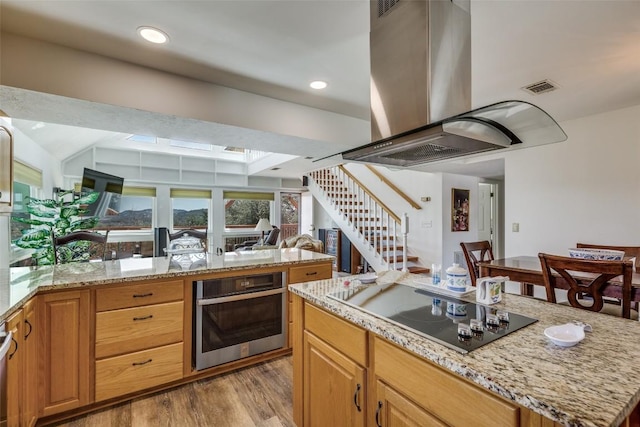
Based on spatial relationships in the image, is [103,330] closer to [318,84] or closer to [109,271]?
[109,271]

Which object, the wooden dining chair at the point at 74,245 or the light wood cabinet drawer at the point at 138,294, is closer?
the light wood cabinet drawer at the point at 138,294

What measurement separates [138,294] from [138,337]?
31cm

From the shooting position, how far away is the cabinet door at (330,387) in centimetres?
128

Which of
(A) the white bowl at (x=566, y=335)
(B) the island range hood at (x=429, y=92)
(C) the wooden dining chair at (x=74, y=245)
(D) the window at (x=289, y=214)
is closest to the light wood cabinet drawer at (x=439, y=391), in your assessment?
(A) the white bowl at (x=566, y=335)

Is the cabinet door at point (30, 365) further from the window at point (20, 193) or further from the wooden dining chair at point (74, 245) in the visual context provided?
the window at point (20, 193)

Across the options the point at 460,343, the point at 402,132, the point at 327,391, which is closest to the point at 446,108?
the point at 402,132

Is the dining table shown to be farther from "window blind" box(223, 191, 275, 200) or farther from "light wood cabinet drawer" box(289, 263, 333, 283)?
"window blind" box(223, 191, 275, 200)

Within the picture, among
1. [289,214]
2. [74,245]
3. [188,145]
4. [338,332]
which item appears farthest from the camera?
[289,214]

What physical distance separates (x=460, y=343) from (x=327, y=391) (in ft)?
2.53

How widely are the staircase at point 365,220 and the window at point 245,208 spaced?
4.85 feet

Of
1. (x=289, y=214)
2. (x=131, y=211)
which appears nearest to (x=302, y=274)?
(x=131, y=211)

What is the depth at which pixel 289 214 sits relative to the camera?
8375 millimetres

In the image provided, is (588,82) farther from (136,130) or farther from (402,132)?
(136,130)

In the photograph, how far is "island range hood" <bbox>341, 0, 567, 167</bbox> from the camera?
120 centimetres
